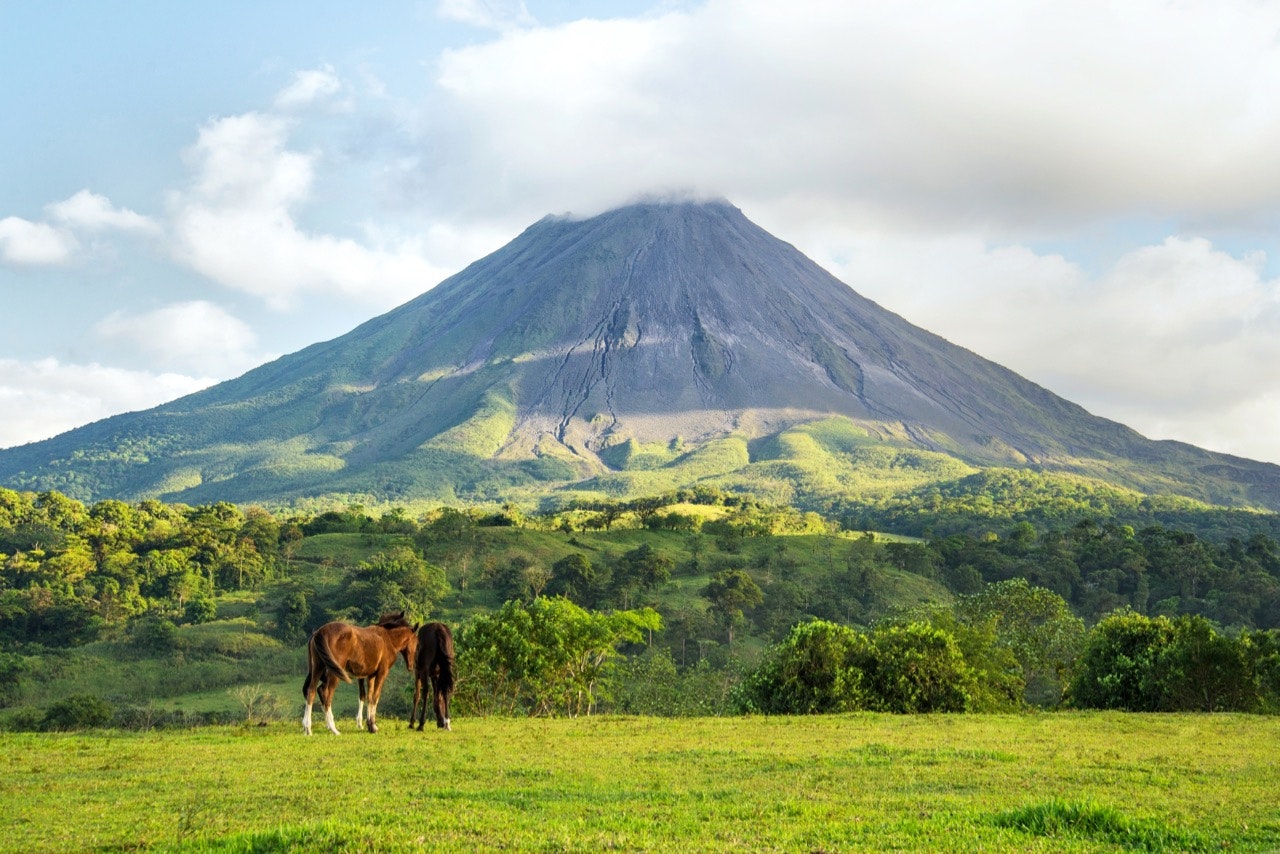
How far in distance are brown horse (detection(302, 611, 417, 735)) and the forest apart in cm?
→ 916

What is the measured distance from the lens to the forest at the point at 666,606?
24.9 m

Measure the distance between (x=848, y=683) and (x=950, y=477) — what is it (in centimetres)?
16677

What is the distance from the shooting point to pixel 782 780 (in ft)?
36.4

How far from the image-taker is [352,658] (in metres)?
15.9

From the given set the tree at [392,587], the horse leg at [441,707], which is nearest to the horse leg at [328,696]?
the horse leg at [441,707]

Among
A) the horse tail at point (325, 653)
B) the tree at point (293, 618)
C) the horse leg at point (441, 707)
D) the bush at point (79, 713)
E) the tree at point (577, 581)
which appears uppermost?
the horse tail at point (325, 653)

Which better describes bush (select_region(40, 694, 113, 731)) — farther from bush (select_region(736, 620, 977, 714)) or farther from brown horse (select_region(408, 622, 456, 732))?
bush (select_region(736, 620, 977, 714))

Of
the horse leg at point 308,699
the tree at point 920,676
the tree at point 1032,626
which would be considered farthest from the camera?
the tree at point 1032,626

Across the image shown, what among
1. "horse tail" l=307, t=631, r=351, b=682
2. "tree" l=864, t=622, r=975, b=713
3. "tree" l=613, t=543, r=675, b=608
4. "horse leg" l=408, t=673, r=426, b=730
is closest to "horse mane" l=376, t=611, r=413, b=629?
"horse leg" l=408, t=673, r=426, b=730

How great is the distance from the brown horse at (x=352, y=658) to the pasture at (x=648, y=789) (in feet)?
2.12

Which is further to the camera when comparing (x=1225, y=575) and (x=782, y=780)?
(x=1225, y=575)

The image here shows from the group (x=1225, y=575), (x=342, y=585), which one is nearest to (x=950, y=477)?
(x=1225, y=575)

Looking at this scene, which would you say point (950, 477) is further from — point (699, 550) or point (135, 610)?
point (135, 610)

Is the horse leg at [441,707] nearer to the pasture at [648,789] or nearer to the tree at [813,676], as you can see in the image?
the pasture at [648,789]
